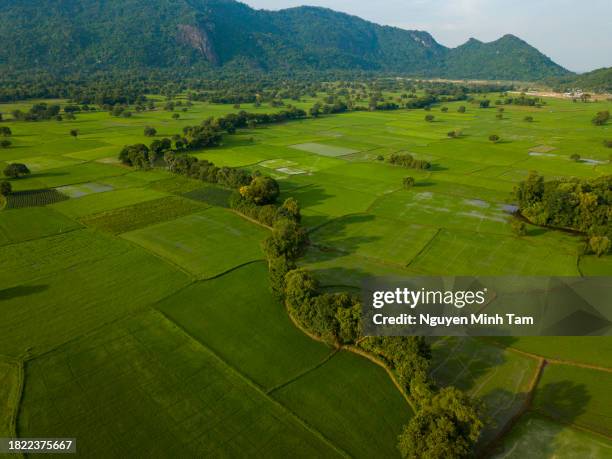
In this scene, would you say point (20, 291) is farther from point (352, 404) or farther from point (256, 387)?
point (352, 404)

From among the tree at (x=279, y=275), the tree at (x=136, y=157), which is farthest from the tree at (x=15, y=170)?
the tree at (x=279, y=275)

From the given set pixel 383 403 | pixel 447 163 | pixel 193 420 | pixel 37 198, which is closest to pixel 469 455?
pixel 383 403

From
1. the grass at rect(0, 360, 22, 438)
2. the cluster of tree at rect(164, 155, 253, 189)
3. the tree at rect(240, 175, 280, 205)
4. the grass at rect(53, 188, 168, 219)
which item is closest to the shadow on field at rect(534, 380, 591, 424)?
the grass at rect(0, 360, 22, 438)

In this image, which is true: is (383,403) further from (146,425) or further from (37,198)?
(37,198)

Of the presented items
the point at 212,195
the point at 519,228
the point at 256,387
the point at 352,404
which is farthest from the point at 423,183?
the point at 256,387

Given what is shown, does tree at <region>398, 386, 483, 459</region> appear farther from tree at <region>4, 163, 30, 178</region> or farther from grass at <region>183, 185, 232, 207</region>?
tree at <region>4, 163, 30, 178</region>
